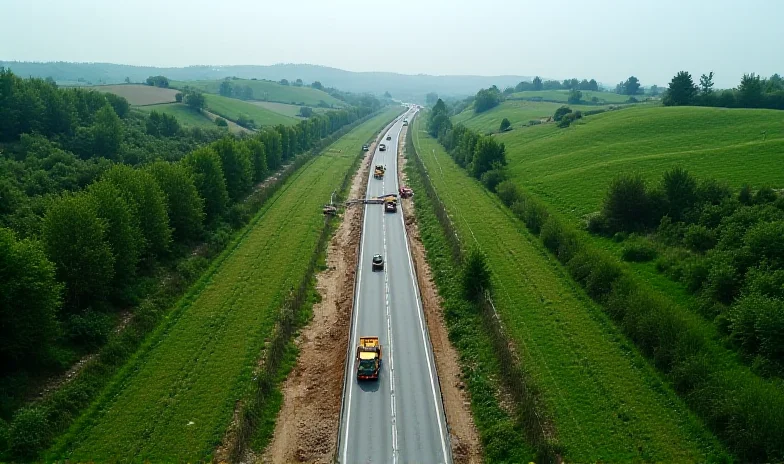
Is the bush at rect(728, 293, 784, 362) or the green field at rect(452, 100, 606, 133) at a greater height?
the green field at rect(452, 100, 606, 133)

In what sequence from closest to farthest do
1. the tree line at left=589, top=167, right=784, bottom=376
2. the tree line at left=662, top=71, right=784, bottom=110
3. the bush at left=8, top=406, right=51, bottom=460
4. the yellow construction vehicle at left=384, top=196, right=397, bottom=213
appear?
the bush at left=8, top=406, right=51, bottom=460
the tree line at left=589, top=167, right=784, bottom=376
the yellow construction vehicle at left=384, top=196, right=397, bottom=213
the tree line at left=662, top=71, right=784, bottom=110

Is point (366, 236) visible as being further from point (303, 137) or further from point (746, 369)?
point (303, 137)

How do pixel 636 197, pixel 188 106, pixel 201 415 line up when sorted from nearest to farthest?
pixel 201 415
pixel 636 197
pixel 188 106

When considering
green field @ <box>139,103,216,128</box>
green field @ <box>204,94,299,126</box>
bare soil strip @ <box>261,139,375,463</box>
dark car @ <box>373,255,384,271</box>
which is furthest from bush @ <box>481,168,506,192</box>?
green field @ <box>204,94,299,126</box>

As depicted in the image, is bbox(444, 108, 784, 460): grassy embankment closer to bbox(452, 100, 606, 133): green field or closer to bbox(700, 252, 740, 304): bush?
bbox(700, 252, 740, 304): bush

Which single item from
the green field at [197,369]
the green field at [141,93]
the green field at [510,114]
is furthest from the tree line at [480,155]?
the green field at [141,93]

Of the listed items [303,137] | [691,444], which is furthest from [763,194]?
[303,137]

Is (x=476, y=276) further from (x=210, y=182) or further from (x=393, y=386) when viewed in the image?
(x=210, y=182)
